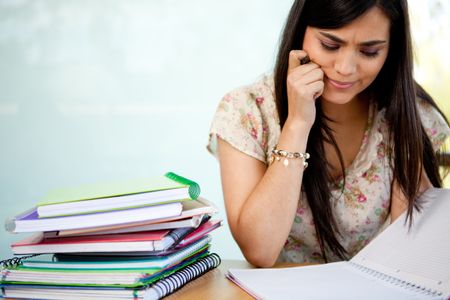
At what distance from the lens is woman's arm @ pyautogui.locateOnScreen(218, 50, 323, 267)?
1.08m

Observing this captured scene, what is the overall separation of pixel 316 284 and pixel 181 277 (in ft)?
0.70

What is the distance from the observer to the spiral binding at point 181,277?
778 millimetres

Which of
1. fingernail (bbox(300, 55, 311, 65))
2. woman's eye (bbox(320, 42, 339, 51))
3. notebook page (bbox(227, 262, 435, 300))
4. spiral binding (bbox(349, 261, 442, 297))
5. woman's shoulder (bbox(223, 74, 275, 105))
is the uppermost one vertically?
woman's eye (bbox(320, 42, 339, 51))

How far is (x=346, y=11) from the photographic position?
1070 mm

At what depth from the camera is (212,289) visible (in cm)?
85

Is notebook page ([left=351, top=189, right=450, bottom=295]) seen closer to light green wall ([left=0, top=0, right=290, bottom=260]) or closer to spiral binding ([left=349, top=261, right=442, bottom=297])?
spiral binding ([left=349, top=261, right=442, bottom=297])

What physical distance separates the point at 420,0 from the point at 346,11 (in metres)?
2.05

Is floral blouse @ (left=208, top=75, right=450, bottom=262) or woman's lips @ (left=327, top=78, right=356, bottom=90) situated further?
floral blouse @ (left=208, top=75, right=450, bottom=262)

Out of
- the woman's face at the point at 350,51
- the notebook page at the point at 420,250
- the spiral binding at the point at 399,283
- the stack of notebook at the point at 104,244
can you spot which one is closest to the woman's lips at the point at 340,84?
the woman's face at the point at 350,51

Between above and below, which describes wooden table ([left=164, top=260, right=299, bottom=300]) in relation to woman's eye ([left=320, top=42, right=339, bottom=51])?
below

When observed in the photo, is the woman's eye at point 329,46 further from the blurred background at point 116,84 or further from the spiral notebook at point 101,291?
the blurred background at point 116,84

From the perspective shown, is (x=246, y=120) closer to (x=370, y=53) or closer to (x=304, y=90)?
(x=304, y=90)

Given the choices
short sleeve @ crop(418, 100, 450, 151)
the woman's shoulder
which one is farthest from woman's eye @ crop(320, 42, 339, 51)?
short sleeve @ crop(418, 100, 450, 151)

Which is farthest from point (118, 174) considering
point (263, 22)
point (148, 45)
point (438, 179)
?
point (438, 179)
